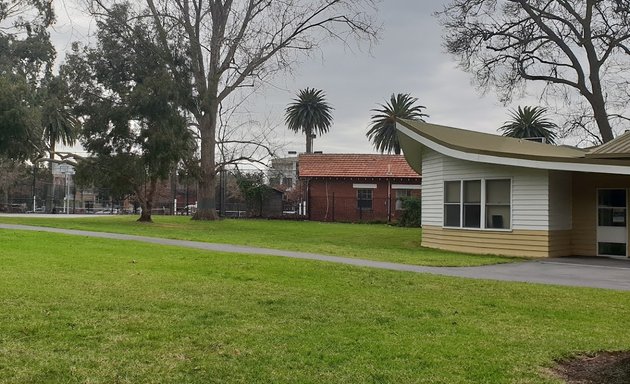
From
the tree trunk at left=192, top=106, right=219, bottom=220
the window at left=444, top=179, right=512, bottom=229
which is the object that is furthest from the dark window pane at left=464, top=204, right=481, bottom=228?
the tree trunk at left=192, top=106, right=219, bottom=220

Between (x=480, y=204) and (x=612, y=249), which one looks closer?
(x=612, y=249)

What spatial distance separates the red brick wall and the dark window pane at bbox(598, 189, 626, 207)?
2277 centimetres

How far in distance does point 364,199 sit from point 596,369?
3581 centimetres

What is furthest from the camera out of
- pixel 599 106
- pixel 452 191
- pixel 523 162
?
pixel 599 106

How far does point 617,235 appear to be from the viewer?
17.0 metres

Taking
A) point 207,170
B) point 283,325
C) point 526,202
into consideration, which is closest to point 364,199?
point 207,170

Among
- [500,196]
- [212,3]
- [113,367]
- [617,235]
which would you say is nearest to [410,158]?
[500,196]

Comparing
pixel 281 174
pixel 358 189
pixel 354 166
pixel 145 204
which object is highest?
pixel 354 166

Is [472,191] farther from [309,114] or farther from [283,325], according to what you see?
[309,114]

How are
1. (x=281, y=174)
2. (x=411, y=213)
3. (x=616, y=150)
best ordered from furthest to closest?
1. (x=281, y=174)
2. (x=411, y=213)
3. (x=616, y=150)

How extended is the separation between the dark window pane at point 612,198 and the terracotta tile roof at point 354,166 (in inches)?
881

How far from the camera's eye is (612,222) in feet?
56.2

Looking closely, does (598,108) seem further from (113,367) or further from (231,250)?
(113,367)

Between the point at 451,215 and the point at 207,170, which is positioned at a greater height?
the point at 207,170
